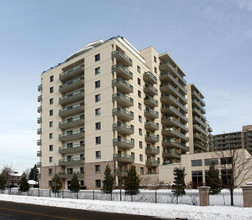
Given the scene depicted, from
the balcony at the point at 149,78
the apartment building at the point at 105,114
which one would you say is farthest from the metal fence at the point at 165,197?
the balcony at the point at 149,78

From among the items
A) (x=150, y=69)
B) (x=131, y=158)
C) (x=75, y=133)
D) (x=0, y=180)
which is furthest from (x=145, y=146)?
(x=0, y=180)

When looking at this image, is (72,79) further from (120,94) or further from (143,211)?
(143,211)

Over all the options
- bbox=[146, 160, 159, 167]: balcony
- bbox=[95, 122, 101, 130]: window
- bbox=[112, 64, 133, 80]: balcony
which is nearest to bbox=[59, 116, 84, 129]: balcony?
bbox=[95, 122, 101, 130]: window

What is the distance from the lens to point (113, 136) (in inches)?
2018

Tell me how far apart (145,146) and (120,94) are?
583 inches

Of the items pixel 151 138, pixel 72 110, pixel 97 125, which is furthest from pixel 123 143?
pixel 72 110

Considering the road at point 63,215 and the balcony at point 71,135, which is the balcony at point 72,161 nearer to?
the balcony at point 71,135

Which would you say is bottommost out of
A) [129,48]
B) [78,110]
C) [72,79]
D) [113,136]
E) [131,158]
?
[131,158]

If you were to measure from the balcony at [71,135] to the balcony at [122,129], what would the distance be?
8623 millimetres

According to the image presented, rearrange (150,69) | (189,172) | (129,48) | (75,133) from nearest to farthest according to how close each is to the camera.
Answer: (189,172)
(75,133)
(129,48)
(150,69)

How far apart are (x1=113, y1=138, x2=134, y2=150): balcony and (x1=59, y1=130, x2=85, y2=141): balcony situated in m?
9.00

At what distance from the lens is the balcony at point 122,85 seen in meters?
52.6

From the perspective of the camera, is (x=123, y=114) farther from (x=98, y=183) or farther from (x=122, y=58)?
(x=98, y=183)

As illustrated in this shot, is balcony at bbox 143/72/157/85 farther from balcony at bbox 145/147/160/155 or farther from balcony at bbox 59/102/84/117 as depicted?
balcony at bbox 59/102/84/117
